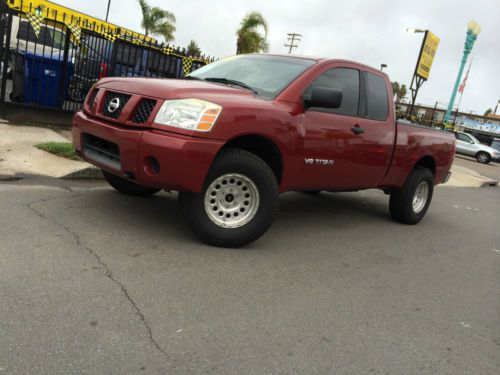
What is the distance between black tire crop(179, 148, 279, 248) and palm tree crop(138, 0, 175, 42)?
2783cm

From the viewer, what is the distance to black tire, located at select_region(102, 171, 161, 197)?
5.37m

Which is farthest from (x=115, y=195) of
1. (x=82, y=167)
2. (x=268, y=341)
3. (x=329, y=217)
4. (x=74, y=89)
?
(x=74, y=89)

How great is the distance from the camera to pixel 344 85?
521 cm

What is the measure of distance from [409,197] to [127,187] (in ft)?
12.0

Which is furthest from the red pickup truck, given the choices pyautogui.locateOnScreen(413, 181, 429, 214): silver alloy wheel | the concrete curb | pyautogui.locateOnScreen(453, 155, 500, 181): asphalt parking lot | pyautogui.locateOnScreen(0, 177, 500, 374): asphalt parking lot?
pyautogui.locateOnScreen(453, 155, 500, 181): asphalt parking lot

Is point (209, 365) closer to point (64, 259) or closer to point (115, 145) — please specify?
point (64, 259)

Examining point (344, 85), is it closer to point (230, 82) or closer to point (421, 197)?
point (230, 82)

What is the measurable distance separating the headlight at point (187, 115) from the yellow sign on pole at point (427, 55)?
2236cm

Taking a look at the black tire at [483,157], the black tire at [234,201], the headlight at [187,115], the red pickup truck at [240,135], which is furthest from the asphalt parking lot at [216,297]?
the black tire at [483,157]

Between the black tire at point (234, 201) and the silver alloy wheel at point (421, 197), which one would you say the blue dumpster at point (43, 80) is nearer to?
the black tire at point (234, 201)

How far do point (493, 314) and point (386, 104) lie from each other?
2.81m

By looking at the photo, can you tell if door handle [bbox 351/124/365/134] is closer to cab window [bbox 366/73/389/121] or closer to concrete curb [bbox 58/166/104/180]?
cab window [bbox 366/73/389/121]

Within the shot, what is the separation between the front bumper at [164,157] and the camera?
375 centimetres

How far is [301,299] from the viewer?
3.52 meters
